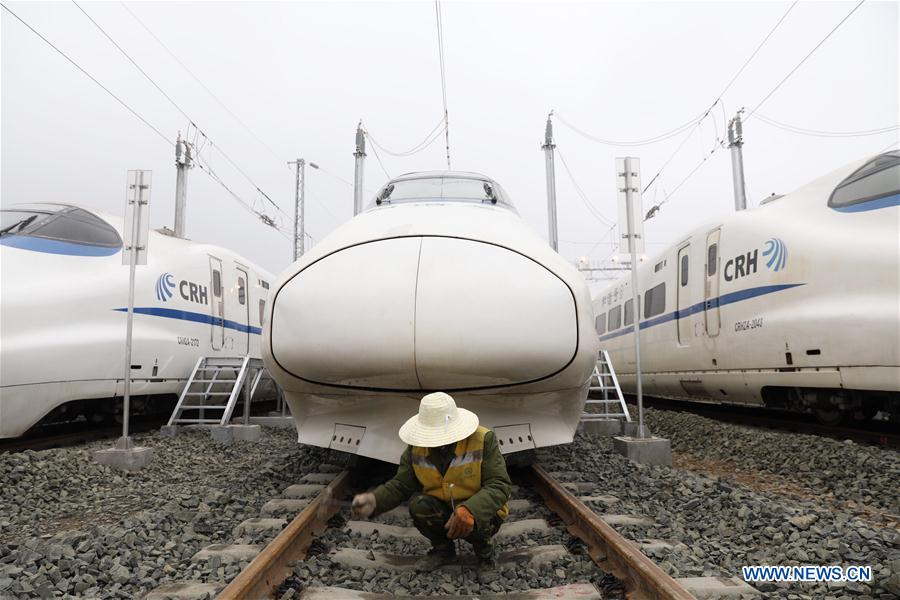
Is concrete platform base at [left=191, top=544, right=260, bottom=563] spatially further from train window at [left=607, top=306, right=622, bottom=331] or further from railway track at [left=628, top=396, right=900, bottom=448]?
train window at [left=607, top=306, right=622, bottom=331]

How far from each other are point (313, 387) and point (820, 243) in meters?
4.83

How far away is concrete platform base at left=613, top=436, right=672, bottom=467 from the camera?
16.1 ft

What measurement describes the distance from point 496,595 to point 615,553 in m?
0.59

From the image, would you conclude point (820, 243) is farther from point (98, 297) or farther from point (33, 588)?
point (98, 297)

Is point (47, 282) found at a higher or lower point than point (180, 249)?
lower

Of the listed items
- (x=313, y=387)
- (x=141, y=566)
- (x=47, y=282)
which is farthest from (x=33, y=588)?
(x=47, y=282)

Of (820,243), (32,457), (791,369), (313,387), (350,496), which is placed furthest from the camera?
(791,369)

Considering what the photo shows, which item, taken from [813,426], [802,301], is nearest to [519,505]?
[802,301]

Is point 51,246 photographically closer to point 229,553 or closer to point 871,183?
point 229,553

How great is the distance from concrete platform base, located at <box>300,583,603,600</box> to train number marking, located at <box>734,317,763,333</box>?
4.84m

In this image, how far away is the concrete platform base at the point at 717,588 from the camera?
2166 mm

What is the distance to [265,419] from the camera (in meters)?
7.58

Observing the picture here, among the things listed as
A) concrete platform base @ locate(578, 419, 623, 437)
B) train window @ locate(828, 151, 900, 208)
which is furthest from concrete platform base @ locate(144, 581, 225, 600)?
train window @ locate(828, 151, 900, 208)

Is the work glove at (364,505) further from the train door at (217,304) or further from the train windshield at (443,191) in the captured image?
the train door at (217,304)
